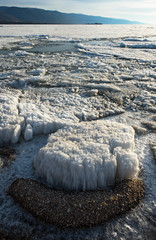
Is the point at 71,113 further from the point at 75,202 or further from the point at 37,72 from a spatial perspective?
the point at 37,72

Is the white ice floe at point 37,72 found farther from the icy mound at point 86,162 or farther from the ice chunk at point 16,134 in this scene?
the icy mound at point 86,162

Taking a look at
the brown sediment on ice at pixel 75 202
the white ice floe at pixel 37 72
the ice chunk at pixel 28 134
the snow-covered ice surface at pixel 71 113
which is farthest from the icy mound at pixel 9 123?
the white ice floe at pixel 37 72

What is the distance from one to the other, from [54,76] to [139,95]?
8.80 ft

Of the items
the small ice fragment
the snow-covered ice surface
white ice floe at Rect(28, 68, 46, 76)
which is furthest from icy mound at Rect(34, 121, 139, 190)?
white ice floe at Rect(28, 68, 46, 76)

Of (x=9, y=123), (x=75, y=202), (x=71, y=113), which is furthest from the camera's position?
(x=71, y=113)

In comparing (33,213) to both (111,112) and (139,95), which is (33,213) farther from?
(139,95)

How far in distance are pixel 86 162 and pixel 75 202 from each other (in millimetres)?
432

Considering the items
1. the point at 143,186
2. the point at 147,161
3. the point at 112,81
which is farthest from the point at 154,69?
the point at 143,186

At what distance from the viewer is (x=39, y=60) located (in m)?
Result: 7.54

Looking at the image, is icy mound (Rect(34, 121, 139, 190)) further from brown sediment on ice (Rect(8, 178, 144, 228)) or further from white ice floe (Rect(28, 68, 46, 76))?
white ice floe (Rect(28, 68, 46, 76))

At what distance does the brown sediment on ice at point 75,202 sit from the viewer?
162 centimetres

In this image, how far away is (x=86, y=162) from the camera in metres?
1.98

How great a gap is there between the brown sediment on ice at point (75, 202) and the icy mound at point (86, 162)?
4.5 inches

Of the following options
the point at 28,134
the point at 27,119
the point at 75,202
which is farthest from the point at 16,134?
the point at 75,202
